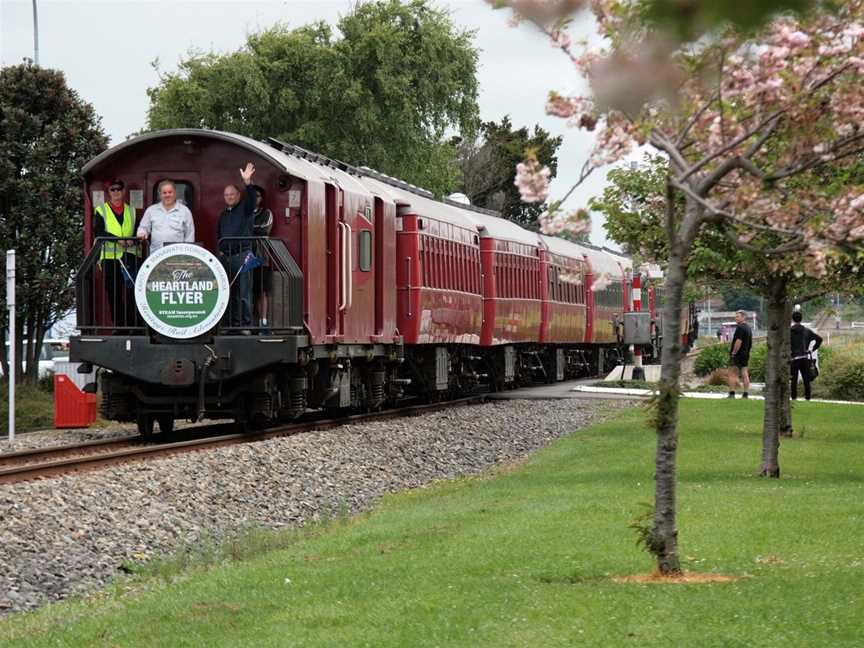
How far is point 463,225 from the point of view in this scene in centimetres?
3031

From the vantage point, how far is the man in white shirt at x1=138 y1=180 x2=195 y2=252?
1877cm

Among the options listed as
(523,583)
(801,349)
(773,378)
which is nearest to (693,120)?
(523,583)

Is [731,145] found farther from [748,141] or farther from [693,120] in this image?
[748,141]

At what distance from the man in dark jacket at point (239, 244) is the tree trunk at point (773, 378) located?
259 inches

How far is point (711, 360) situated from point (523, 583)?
4205 centimetres

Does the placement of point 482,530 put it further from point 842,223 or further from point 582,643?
point 582,643

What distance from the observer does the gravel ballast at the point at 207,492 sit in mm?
10500

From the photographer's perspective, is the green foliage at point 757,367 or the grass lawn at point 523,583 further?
the green foliage at point 757,367

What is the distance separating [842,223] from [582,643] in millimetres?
3718

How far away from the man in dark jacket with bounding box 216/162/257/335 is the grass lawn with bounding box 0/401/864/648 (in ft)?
14.6

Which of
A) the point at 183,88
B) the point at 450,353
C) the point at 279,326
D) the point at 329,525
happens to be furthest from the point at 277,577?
the point at 183,88

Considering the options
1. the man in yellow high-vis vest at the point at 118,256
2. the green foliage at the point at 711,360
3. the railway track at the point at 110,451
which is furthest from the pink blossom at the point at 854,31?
the green foliage at the point at 711,360

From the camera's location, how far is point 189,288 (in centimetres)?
1844

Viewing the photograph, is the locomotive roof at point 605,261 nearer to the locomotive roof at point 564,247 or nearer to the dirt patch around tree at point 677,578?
the locomotive roof at point 564,247
